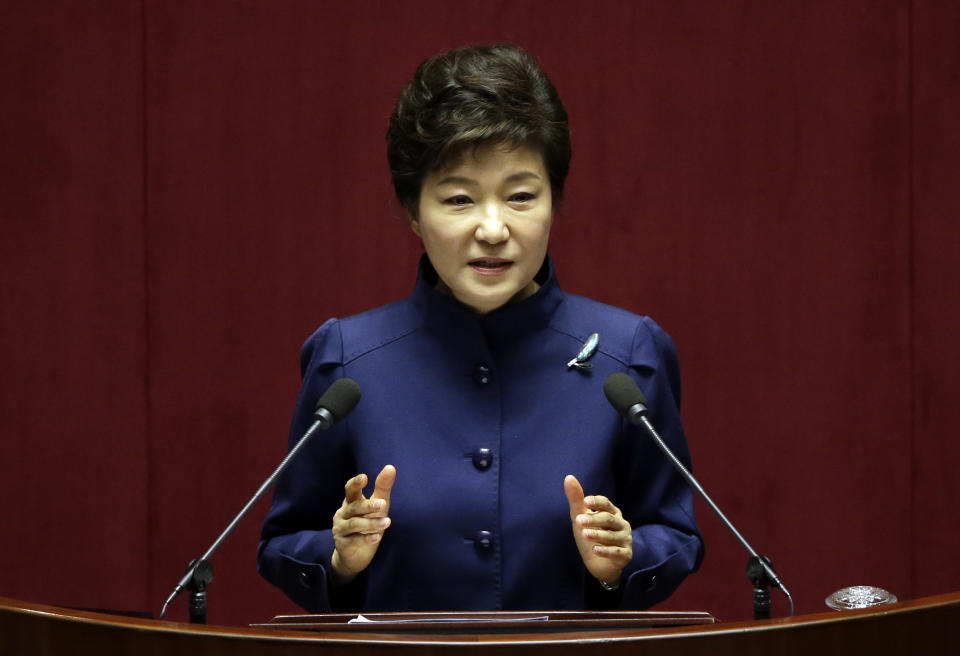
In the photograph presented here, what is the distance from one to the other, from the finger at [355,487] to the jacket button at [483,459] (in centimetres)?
24

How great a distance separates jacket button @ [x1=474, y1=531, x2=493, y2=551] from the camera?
1629mm

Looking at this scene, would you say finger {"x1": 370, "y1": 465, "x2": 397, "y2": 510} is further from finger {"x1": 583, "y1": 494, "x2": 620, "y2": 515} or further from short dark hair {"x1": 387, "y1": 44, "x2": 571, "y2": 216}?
short dark hair {"x1": 387, "y1": 44, "x2": 571, "y2": 216}

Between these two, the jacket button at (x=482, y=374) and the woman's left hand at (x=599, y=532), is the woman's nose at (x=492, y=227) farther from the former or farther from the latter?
the woman's left hand at (x=599, y=532)

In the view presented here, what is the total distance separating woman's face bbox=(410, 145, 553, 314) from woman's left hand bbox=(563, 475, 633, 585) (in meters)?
0.33

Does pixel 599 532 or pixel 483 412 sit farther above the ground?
pixel 483 412

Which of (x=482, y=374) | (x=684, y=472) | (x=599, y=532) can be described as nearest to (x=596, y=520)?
(x=599, y=532)

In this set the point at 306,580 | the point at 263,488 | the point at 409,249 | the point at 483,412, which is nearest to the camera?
the point at 263,488

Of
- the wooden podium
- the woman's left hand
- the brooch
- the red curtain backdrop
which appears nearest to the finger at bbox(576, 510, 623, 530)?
the woman's left hand

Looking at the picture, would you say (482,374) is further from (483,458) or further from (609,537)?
(609,537)

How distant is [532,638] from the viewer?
3.30 feet

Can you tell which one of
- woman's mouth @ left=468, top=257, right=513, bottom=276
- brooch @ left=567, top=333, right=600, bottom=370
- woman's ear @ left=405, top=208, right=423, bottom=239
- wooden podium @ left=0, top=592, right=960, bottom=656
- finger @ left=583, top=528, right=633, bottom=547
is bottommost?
wooden podium @ left=0, top=592, right=960, bottom=656

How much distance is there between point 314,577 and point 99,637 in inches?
22.4

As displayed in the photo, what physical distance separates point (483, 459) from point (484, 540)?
0.36 feet

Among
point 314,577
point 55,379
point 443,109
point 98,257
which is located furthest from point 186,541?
point 443,109
